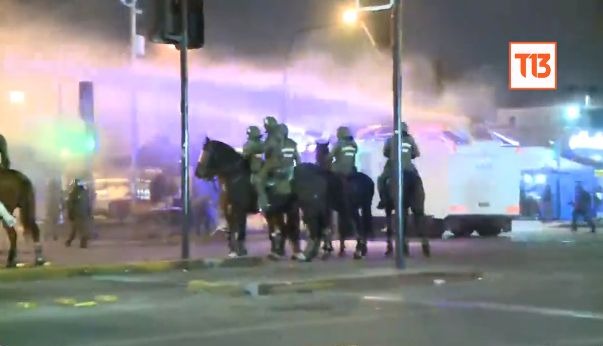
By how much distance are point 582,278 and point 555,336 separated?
5678mm

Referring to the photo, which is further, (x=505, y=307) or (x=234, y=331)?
(x=505, y=307)

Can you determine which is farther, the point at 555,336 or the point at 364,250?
the point at 364,250

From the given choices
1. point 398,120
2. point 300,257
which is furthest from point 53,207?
point 398,120

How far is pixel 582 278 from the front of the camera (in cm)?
1520

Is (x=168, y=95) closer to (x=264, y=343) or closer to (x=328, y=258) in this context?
(x=328, y=258)

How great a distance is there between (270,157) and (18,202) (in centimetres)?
412

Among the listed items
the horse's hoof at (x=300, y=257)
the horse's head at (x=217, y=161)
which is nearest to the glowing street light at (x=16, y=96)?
the horse's head at (x=217, y=161)

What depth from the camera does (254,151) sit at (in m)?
17.7

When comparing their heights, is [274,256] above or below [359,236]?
below

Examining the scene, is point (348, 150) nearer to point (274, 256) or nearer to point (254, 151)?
point (254, 151)

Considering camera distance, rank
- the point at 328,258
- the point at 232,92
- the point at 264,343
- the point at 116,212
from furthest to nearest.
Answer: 1. the point at 232,92
2. the point at 116,212
3. the point at 328,258
4. the point at 264,343

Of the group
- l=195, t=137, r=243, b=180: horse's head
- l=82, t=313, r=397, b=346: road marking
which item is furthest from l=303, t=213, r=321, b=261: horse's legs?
l=82, t=313, r=397, b=346: road marking

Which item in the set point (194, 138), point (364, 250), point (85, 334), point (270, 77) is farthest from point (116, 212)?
point (85, 334)

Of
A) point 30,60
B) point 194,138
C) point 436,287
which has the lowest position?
point 436,287
